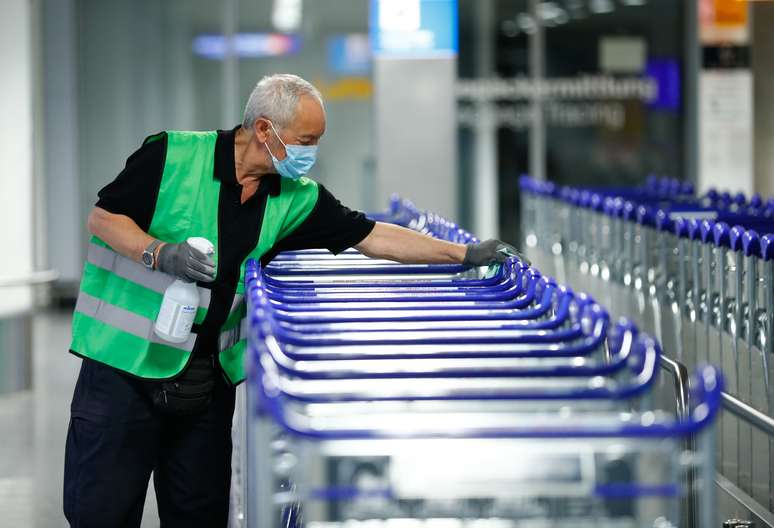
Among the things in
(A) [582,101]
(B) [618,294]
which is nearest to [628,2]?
(A) [582,101]

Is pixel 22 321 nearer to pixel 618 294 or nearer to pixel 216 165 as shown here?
pixel 618 294

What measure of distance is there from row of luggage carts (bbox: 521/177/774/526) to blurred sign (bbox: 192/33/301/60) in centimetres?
559

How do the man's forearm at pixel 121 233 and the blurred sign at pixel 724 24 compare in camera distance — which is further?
the blurred sign at pixel 724 24

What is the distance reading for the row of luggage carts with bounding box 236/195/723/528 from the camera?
2266 millimetres

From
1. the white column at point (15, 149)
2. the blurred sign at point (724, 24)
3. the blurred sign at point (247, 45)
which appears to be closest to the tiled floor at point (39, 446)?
the white column at point (15, 149)

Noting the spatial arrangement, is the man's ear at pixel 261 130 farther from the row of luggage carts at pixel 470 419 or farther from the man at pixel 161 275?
the row of luggage carts at pixel 470 419

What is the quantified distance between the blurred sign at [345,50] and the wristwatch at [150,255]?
9273 millimetres

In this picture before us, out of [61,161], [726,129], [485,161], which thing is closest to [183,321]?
[61,161]

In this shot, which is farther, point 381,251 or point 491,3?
point 491,3

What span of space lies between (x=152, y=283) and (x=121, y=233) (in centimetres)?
17

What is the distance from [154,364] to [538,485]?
1542mm

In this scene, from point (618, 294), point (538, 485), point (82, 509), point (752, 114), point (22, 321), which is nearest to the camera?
point (538, 485)

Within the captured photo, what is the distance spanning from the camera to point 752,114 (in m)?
12.7

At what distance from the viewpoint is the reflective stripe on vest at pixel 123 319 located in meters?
3.60
